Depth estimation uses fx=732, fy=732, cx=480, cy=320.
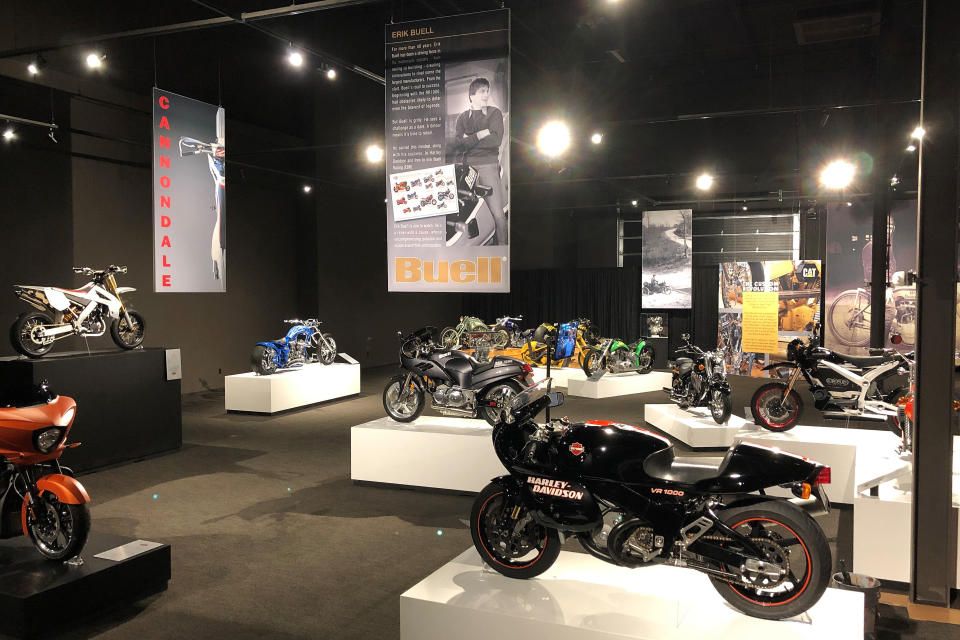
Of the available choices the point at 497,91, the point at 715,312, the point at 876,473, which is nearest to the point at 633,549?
the point at 876,473

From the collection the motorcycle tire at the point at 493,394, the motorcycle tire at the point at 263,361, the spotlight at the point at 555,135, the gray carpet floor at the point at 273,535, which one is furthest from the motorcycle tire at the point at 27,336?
the spotlight at the point at 555,135

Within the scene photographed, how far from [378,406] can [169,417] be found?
11.3ft

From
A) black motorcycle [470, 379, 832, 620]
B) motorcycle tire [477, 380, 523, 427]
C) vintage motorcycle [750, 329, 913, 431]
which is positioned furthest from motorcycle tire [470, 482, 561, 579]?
vintage motorcycle [750, 329, 913, 431]

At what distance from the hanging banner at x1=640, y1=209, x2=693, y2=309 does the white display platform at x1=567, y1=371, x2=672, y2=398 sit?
3297mm

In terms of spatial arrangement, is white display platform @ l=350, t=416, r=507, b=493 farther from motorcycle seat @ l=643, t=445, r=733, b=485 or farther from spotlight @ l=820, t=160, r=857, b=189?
spotlight @ l=820, t=160, r=857, b=189

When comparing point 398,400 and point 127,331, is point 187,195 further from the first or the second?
point 398,400

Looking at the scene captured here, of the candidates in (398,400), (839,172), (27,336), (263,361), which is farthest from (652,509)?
(839,172)

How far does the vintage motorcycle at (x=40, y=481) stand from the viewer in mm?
3598

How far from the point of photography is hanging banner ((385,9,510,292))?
16.5ft

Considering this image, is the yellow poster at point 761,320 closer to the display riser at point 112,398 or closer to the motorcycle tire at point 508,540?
the display riser at point 112,398

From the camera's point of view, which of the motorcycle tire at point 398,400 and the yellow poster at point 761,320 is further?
the yellow poster at point 761,320

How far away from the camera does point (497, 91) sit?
16.5 feet

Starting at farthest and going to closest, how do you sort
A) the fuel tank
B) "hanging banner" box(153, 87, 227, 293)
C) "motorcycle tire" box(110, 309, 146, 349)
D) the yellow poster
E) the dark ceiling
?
the yellow poster
the dark ceiling
"motorcycle tire" box(110, 309, 146, 349)
"hanging banner" box(153, 87, 227, 293)
the fuel tank

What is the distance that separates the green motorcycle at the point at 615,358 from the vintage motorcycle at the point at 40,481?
339 inches
